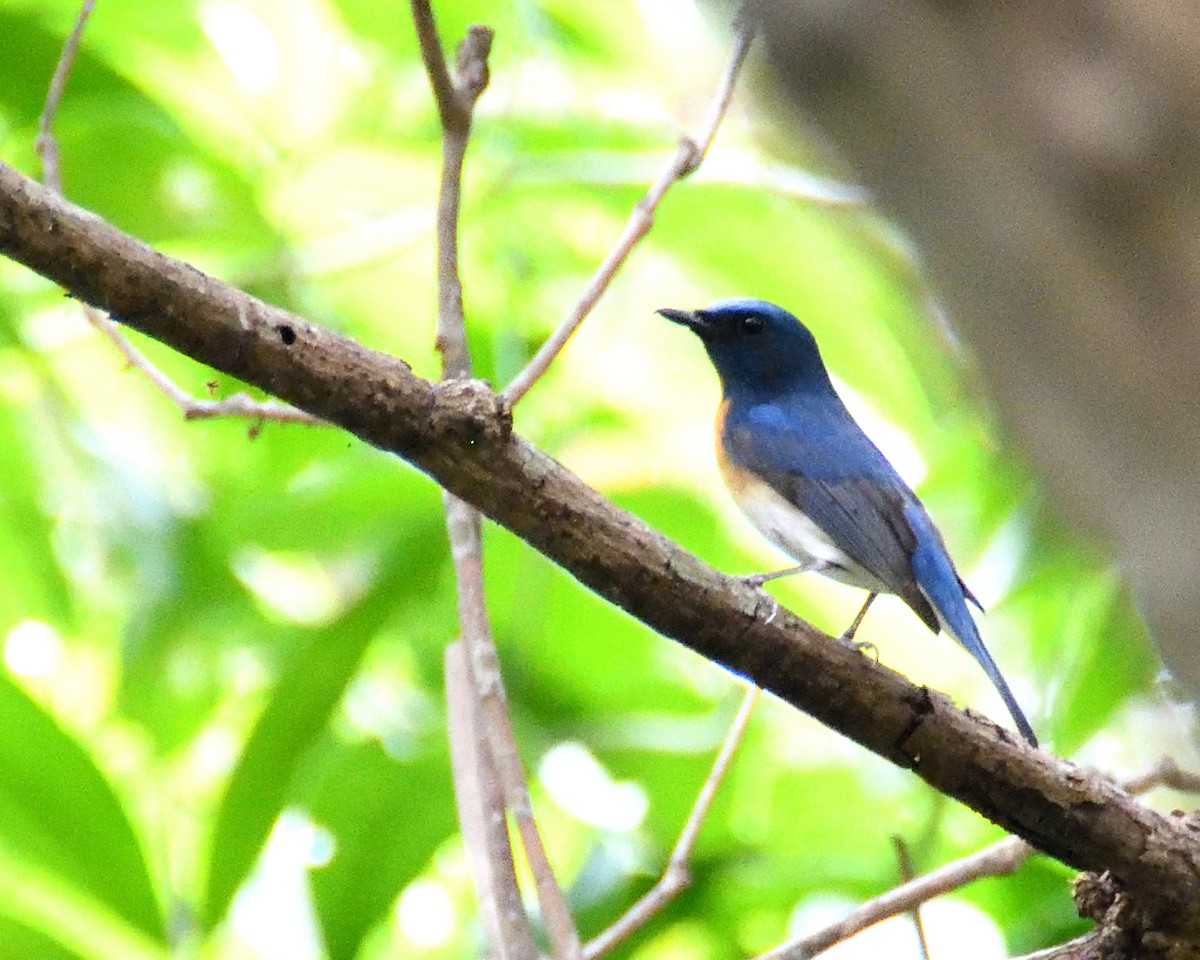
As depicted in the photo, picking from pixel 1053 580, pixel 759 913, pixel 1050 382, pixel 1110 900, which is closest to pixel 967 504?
pixel 1053 580

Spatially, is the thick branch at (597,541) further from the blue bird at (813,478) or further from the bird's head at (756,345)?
the bird's head at (756,345)

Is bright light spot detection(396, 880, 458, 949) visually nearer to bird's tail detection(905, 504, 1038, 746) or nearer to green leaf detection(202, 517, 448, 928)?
green leaf detection(202, 517, 448, 928)

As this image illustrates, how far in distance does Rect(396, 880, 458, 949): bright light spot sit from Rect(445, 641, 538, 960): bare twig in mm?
1378

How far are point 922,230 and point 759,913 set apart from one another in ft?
9.53

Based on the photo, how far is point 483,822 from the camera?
2.59m

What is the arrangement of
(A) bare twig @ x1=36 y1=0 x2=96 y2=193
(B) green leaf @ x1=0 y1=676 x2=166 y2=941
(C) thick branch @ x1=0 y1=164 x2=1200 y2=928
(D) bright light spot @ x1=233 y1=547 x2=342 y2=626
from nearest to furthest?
(C) thick branch @ x1=0 y1=164 x2=1200 y2=928 → (A) bare twig @ x1=36 y1=0 x2=96 y2=193 → (B) green leaf @ x1=0 y1=676 x2=166 y2=941 → (D) bright light spot @ x1=233 y1=547 x2=342 y2=626

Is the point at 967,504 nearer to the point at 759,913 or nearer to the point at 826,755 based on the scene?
the point at 826,755

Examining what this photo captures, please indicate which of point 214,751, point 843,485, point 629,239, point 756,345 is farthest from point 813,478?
point 214,751

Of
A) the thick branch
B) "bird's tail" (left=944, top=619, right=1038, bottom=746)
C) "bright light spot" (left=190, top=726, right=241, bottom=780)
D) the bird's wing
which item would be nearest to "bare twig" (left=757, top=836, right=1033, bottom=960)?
"bird's tail" (left=944, top=619, right=1038, bottom=746)

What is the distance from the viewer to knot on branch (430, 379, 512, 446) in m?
1.91

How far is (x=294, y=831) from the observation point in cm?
358

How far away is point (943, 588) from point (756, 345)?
1.14m

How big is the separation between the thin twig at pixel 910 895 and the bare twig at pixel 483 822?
0.43 meters

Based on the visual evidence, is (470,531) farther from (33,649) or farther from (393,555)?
(33,649)
